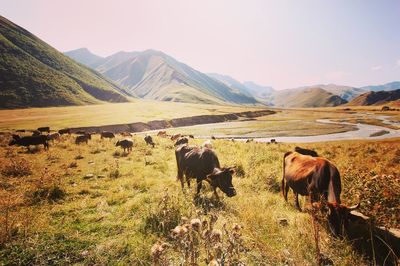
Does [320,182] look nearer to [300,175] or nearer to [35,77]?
[300,175]

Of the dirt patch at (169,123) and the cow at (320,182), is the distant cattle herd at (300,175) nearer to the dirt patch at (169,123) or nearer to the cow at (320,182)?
the cow at (320,182)

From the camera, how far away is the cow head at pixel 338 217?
220 inches

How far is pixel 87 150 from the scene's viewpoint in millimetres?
22922

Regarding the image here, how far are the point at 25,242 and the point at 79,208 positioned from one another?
2789 millimetres

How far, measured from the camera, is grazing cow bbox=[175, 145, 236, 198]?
8.73m

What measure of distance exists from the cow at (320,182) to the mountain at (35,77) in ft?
439

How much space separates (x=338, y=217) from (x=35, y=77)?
537 feet

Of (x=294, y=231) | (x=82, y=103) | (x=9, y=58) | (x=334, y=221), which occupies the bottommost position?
(x=294, y=231)

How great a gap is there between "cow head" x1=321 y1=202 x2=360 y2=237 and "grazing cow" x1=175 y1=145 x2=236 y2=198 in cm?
316

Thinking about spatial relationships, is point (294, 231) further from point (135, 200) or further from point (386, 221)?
point (135, 200)

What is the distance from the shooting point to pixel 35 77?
13775 cm

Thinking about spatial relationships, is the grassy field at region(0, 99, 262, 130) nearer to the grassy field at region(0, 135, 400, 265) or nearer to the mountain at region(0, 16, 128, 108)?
the mountain at region(0, 16, 128, 108)

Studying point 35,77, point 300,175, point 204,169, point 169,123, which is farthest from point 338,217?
point 35,77

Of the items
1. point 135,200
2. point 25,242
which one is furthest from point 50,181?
point 25,242
